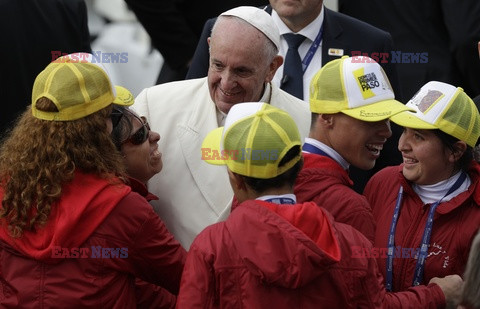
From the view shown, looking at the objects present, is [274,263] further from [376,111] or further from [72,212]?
[376,111]

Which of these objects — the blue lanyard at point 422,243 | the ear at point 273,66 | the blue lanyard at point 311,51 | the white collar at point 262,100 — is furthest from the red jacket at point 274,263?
the blue lanyard at point 311,51

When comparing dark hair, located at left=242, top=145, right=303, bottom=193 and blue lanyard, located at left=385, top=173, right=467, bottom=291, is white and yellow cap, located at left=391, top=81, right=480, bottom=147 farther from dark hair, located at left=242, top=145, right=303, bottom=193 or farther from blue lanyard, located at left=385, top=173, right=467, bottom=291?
dark hair, located at left=242, top=145, right=303, bottom=193

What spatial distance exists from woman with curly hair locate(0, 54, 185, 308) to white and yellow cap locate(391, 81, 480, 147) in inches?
49.9

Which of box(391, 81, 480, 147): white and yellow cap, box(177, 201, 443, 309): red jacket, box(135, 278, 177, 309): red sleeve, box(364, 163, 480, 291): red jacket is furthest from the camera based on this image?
box(391, 81, 480, 147): white and yellow cap

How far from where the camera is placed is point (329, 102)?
13.2 feet

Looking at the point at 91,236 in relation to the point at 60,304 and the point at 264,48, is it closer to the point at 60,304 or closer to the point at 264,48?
the point at 60,304

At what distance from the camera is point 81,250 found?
11.6 ft

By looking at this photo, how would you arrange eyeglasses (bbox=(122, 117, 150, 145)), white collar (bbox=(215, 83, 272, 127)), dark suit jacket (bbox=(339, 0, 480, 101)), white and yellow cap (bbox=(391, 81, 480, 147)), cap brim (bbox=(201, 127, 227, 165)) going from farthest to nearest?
dark suit jacket (bbox=(339, 0, 480, 101)) → white collar (bbox=(215, 83, 272, 127)) → white and yellow cap (bbox=(391, 81, 480, 147)) → eyeglasses (bbox=(122, 117, 150, 145)) → cap brim (bbox=(201, 127, 227, 165))

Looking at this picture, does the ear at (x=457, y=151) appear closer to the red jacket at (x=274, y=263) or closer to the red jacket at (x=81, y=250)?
the red jacket at (x=274, y=263)

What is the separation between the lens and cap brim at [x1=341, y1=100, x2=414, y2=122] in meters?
3.96

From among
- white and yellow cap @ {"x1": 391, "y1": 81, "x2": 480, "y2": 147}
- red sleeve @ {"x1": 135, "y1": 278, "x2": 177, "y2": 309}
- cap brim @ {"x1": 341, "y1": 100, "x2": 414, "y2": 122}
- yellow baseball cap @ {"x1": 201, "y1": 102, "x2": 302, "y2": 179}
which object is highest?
yellow baseball cap @ {"x1": 201, "y1": 102, "x2": 302, "y2": 179}

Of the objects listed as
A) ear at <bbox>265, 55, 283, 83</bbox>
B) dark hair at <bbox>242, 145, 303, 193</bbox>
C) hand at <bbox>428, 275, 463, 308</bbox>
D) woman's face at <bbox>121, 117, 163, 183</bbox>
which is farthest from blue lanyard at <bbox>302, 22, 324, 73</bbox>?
dark hair at <bbox>242, 145, 303, 193</bbox>

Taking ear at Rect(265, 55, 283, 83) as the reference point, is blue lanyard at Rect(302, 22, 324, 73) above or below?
below

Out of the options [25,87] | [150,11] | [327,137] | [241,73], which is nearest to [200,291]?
[327,137]
